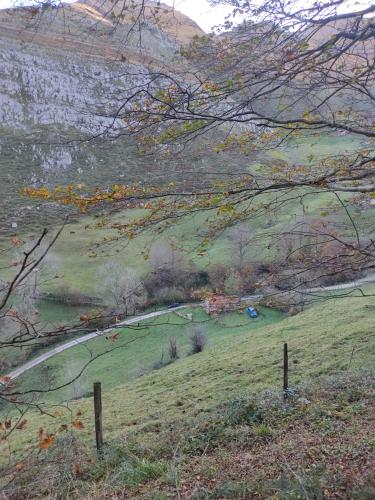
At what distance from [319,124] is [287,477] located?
154 inches

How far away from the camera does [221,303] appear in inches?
214

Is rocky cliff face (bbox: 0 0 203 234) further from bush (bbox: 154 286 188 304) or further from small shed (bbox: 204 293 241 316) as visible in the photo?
small shed (bbox: 204 293 241 316)

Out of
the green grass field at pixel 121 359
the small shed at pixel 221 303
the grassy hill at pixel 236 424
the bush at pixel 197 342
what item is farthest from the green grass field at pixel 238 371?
the small shed at pixel 221 303

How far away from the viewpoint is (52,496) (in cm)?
536

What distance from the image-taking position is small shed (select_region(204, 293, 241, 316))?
543 centimetres

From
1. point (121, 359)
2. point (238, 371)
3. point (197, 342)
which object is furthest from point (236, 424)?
point (121, 359)

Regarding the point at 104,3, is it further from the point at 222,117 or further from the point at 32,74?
the point at 32,74

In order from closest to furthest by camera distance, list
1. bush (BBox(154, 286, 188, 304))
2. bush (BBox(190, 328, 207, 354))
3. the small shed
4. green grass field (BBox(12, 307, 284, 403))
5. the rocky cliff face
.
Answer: the small shed, green grass field (BBox(12, 307, 284, 403)), bush (BBox(190, 328, 207, 354)), bush (BBox(154, 286, 188, 304)), the rocky cliff face

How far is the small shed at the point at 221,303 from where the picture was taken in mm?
5425

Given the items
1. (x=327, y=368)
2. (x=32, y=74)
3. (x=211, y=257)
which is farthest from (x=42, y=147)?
(x=327, y=368)

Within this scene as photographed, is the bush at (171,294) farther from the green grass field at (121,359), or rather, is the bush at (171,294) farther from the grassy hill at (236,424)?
the grassy hill at (236,424)

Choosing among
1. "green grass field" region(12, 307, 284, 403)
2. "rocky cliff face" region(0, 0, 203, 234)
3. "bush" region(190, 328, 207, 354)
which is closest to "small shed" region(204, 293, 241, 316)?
"green grass field" region(12, 307, 284, 403)

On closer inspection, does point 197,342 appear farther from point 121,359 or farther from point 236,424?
point 236,424

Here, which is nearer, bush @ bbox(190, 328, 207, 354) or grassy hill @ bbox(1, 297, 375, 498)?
grassy hill @ bbox(1, 297, 375, 498)
